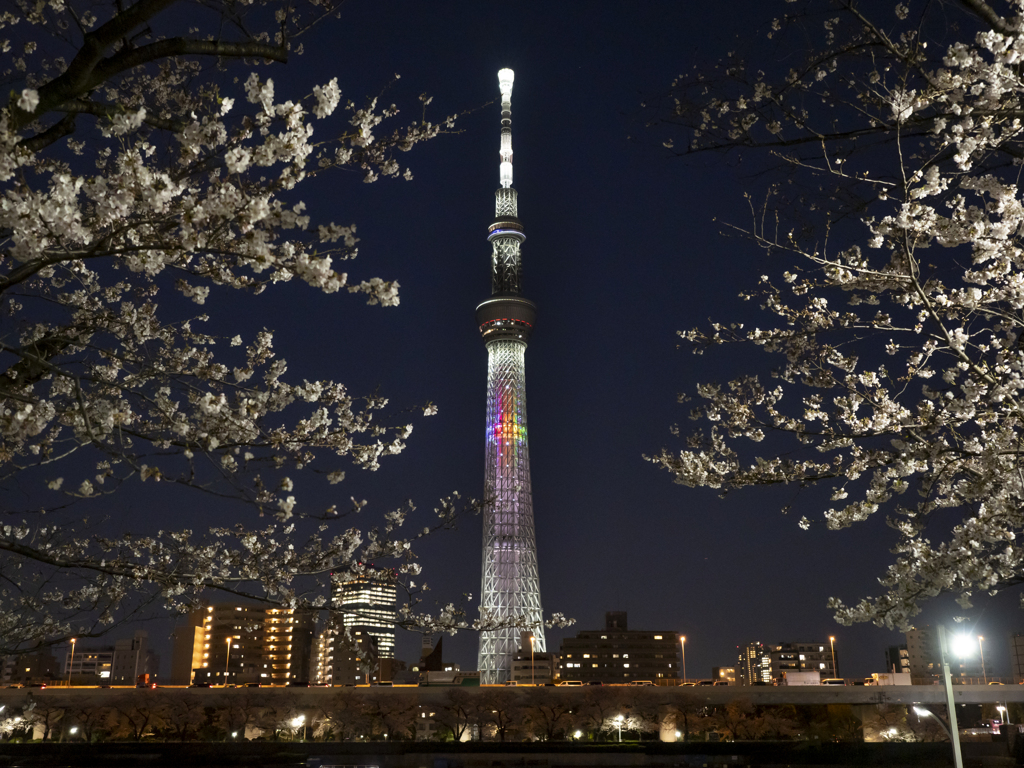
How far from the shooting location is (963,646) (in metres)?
8.65

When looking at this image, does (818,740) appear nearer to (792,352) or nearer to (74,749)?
(74,749)

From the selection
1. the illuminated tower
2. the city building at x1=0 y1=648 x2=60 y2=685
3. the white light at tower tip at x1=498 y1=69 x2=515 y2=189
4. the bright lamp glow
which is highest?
the white light at tower tip at x1=498 y1=69 x2=515 y2=189

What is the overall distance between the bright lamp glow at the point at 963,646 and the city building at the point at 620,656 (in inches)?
4040

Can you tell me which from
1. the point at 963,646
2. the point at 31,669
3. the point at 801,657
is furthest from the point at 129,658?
the point at 963,646

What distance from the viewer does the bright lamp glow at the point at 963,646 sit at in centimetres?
857

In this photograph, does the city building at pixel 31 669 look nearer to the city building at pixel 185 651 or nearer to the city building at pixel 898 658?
the city building at pixel 185 651

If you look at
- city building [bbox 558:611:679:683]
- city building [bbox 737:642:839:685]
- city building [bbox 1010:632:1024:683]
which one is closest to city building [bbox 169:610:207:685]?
city building [bbox 558:611:679:683]

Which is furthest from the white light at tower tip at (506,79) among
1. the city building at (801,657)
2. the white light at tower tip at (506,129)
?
the city building at (801,657)

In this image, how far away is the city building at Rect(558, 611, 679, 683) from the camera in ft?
349

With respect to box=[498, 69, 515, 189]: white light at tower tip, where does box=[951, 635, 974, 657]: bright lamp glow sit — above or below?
below

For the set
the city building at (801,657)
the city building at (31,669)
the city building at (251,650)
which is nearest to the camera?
the city building at (31,669)

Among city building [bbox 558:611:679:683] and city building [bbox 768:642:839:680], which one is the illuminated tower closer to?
city building [bbox 558:611:679:683]

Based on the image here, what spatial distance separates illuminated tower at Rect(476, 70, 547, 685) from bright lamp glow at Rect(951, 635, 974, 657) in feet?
164

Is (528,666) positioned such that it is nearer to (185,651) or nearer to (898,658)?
(185,651)
